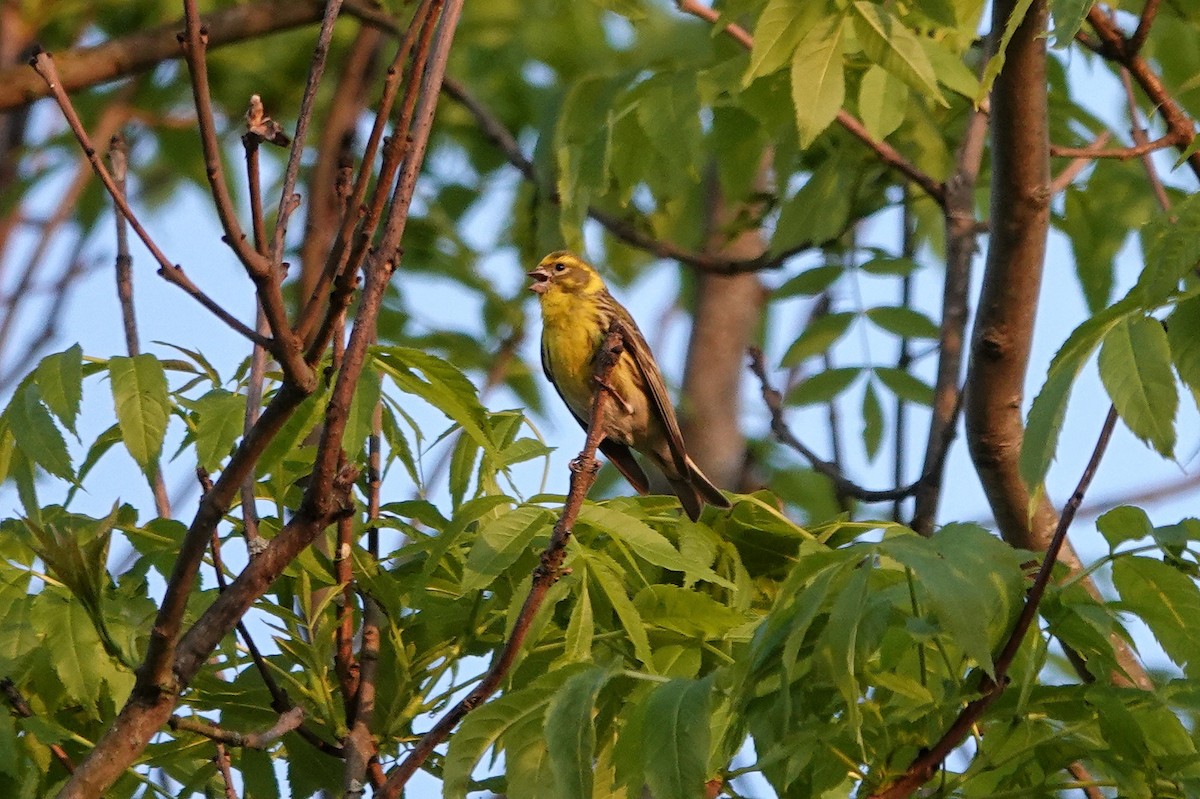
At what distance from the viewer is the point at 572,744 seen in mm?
2596

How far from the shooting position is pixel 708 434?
295 inches

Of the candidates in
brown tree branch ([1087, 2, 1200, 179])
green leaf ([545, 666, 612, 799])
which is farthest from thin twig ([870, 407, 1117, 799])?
brown tree branch ([1087, 2, 1200, 179])

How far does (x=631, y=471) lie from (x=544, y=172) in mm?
1916

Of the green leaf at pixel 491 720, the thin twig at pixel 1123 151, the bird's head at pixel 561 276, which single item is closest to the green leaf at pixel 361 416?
the green leaf at pixel 491 720

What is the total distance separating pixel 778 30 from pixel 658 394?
3.30 meters

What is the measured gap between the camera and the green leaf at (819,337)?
233 inches

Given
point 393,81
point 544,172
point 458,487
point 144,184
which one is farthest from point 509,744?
point 144,184

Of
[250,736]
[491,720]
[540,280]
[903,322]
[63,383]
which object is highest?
[540,280]

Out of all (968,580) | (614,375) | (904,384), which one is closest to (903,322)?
(904,384)

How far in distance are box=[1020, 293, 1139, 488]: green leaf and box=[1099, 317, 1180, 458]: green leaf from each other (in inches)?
2.9

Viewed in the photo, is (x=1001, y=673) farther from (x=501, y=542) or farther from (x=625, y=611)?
(x=501, y=542)

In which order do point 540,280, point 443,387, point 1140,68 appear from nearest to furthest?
point 443,387, point 1140,68, point 540,280

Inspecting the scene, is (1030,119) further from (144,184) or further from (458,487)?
(144,184)

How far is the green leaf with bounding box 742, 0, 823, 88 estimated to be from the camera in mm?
3832
